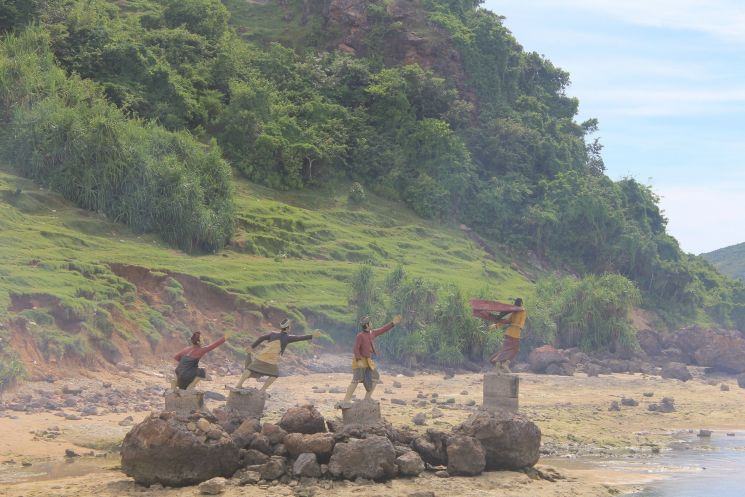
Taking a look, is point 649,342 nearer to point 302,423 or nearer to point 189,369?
point 302,423

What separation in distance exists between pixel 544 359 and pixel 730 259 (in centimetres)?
9617

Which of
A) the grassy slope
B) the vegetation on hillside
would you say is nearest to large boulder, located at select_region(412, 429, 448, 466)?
the grassy slope

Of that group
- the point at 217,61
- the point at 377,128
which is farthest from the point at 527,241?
the point at 217,61

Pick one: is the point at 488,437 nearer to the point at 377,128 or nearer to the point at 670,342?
the point at 670,342

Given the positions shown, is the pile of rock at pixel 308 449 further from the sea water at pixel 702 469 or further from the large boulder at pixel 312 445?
the sea water at pixel 702 469

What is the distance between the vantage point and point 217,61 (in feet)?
189

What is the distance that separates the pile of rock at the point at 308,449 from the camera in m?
16.9

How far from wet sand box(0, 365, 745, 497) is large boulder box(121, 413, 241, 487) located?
9.2 inches

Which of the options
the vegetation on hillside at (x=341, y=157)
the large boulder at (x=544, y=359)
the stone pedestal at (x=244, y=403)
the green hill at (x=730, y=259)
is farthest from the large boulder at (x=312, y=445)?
the green hill at (x=730, y=259)

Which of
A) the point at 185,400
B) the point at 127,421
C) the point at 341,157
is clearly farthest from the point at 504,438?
the point at 341,157

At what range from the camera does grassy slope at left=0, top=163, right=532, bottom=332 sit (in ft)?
109

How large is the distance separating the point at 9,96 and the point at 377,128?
23718 millimetres

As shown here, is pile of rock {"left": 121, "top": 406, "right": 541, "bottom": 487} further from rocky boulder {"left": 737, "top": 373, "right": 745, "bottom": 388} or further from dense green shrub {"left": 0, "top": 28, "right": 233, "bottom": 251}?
rocky boulder {"left": 737, "top": 373, "right": 745, "bottom": 388}

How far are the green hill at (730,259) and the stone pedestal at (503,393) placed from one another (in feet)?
345
